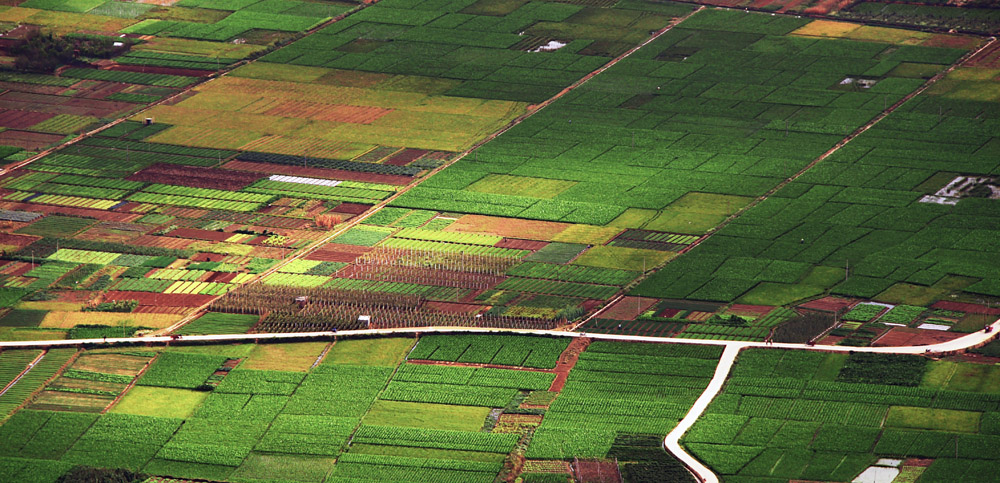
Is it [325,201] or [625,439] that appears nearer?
[625,439]

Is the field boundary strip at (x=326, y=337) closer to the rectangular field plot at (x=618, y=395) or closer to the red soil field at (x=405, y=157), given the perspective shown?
the rectangular field plot at (x=618, y=395)

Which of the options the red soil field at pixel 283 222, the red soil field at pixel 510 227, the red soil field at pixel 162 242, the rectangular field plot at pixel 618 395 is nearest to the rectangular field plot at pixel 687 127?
the red soil field at pixel 510 227

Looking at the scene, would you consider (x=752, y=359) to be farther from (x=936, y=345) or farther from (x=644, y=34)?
(x=644, y=34)

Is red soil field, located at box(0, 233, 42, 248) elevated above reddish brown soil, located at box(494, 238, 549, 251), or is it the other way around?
red soil field, located at box(0, 233, 42, 248)

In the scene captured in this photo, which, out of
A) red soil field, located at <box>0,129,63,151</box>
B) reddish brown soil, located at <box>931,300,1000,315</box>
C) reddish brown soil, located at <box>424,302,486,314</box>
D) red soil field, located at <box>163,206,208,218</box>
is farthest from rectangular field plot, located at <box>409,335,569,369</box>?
red soil field, located at <box>0,129,63,151</box>

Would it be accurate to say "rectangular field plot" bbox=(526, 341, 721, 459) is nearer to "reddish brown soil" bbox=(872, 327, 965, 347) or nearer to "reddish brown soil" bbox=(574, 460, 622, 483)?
"reddish brown soil" bbox=(574, 460, 622, 483)

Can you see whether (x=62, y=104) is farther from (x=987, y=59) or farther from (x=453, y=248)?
(x=987, y=59)

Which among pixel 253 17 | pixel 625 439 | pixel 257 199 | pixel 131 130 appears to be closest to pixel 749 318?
pixel 625 439
